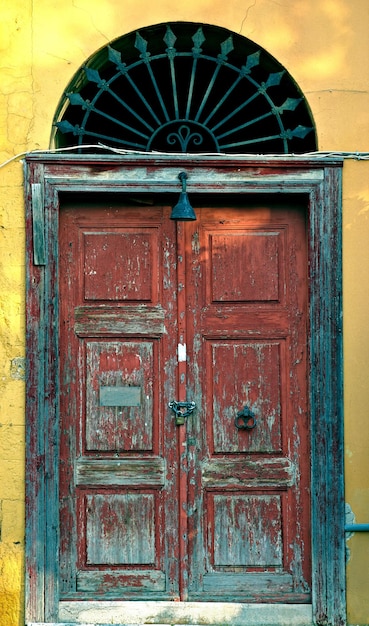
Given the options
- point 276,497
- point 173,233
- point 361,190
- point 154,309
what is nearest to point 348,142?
point 361,190

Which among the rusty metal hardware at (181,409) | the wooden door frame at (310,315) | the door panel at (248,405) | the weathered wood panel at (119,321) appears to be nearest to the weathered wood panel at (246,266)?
the door panel at (248,405)

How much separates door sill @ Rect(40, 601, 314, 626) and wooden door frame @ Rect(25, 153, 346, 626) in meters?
0.11

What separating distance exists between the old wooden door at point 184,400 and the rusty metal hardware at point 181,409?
40 millimetres

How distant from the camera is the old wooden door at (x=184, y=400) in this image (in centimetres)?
473

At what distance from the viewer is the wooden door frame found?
457 cm

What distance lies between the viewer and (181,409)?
478 cm

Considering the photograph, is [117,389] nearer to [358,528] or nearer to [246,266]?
[246,266]

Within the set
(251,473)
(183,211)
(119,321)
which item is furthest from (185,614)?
(183,211)

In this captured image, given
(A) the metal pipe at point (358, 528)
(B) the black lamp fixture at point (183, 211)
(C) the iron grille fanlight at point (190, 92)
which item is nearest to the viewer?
(B) the black lamp fixture at point (183, 211)

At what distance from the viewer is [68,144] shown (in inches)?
196

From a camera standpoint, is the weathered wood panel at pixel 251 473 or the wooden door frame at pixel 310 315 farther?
the weathered wood panel at pixel 251 473

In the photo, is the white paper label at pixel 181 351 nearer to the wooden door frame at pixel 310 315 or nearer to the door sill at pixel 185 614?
the wooden door frame at pixel 310 315

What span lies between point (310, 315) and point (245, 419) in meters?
0.75

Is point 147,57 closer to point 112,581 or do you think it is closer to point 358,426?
point 358,426
